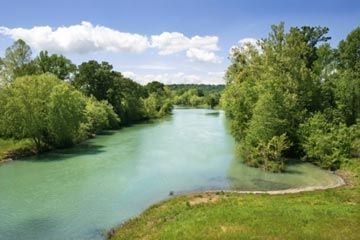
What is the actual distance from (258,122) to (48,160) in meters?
23.2

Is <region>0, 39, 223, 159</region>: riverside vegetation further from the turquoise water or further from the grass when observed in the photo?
the turquoise water

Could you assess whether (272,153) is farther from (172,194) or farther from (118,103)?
(118,103)

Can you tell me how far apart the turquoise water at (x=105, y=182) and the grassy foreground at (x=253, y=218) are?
2.88 m

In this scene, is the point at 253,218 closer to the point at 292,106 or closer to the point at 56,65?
the point at 292,106

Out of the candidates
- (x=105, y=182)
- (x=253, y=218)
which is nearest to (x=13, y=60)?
(x=105, y=182)

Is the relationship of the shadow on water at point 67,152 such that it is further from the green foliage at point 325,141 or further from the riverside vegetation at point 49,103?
the green foliage at point 325,141

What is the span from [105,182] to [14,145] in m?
21.1

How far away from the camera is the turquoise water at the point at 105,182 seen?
79.2ft

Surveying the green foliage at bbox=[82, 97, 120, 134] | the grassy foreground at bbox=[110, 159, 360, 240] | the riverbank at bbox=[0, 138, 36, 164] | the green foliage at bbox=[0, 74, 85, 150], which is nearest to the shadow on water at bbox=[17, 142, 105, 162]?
the riverbank at bbox=[0, 138, 36, 164]

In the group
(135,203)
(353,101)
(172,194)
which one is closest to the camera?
(135,203)

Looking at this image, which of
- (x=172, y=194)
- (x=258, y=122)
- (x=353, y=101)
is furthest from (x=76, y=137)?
(x=353, y=101)

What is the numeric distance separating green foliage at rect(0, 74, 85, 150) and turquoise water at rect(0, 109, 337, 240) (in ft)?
10.1

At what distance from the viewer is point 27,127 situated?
4747 cm

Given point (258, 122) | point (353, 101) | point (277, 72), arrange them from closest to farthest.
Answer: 1. point (258, 122)
2. point (277, 72)
3. point (353, 101)
